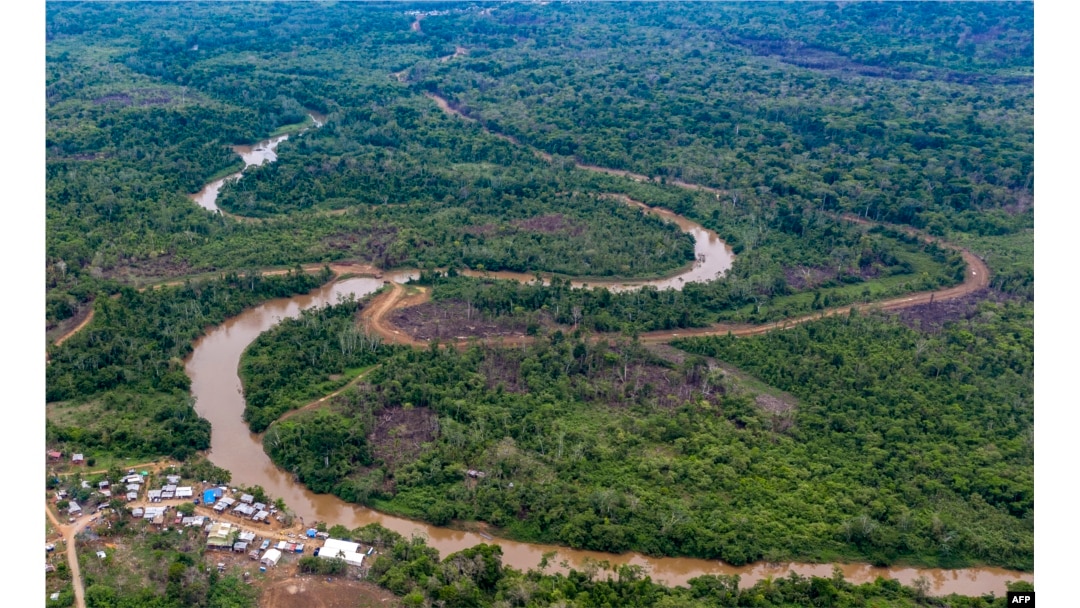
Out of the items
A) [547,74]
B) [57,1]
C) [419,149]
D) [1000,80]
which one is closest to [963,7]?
[1000,80]

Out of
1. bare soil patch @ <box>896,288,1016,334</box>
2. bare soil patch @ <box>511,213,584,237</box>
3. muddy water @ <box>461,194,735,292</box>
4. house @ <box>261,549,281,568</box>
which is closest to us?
house @ <box>261,549,281,568</box>

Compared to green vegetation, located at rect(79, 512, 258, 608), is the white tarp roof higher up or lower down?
higher up

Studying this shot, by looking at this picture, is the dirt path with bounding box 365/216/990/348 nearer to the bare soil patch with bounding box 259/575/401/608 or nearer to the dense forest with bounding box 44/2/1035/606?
the dense forest with bounding box 44/2/1035/606

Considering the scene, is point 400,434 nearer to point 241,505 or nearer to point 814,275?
point 241,505

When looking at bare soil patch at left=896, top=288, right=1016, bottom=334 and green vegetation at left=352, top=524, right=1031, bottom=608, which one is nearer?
green vegetation at left=352, top=524, right=1031, bottom=608

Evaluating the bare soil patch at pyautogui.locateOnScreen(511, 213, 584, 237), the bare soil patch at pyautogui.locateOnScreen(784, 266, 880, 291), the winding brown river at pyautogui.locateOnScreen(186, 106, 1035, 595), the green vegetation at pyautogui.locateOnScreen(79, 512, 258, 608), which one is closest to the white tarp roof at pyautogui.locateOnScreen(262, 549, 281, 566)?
the green vegetation at pyautogui.locateOnScreen(79, 512, 258, 608)

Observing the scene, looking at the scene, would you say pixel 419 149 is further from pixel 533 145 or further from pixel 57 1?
pixel 57 1

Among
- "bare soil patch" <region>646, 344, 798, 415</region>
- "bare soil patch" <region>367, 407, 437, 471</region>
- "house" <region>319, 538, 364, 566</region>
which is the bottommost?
"house" <region>319, 538, 364, 566</region>

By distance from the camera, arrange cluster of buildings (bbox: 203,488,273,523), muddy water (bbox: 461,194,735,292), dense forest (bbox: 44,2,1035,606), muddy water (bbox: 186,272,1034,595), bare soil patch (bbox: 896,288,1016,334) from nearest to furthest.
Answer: muddy water (bbox: 186,272,1034,595), cluster of buildings (bbox: 203,488,273,523), dense forest (bbox: 44,2,1035,606), bare soil patch (bbox: 896,288,1016,334), muddy water (bbox: 461,194,735,292)
